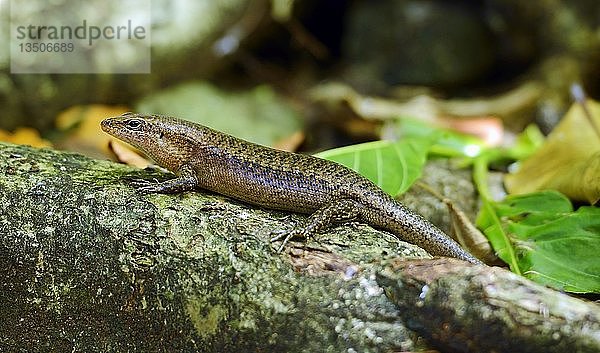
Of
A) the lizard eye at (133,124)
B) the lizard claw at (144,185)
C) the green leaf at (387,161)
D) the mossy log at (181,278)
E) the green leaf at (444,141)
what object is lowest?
the mossy log at (181,278)

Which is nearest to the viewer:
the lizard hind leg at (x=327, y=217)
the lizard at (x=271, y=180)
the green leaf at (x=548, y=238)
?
the lizard hind leg at (x=327, y=217)

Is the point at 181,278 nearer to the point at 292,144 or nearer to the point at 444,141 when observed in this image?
the point at 292,144

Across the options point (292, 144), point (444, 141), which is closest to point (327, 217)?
point (292, 144)

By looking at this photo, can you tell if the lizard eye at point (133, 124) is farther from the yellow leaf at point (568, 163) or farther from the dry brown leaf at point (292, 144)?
the yellow leaf at point (568, 163)

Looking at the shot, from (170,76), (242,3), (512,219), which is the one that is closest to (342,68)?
(242,3)

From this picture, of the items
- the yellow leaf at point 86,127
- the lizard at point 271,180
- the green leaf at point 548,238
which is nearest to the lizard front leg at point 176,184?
the lizard at point 271,180

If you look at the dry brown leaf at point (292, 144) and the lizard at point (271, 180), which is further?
the dry brown leaf at point (292, 144)
